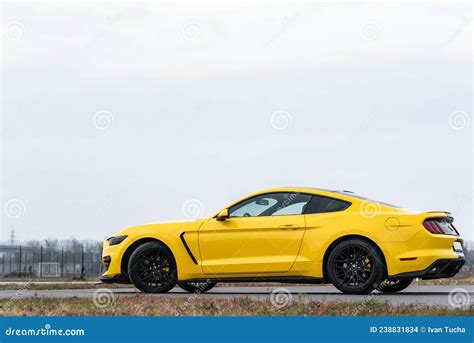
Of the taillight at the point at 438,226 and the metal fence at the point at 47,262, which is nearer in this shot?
the taillight at the point at 438,226

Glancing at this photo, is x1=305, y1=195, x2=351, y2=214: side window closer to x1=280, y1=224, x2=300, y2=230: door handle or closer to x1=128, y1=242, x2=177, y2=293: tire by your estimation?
x1=280, y1=224, x2=300, y2=230: door handle

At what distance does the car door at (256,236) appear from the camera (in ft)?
40.1

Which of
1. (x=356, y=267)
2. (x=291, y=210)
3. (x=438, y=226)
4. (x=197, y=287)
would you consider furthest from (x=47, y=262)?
(x=438, y=226)

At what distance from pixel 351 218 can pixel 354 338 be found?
13.8ft

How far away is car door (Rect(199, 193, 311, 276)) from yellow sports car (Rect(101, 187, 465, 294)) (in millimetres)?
15

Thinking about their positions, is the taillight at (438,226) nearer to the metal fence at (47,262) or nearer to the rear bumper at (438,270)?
the rear bumper at (438,270)

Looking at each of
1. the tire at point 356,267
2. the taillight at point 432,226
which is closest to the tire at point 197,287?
the tire at point 356,267

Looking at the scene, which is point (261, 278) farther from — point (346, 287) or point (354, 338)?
point (354, 338)

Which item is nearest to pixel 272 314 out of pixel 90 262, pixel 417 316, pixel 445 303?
pixel 417 316

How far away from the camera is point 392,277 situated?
11.7m

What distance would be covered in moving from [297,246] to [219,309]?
9.22 feet

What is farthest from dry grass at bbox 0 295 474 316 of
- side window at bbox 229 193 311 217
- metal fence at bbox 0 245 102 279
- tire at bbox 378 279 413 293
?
metal fence at bbox 0 245 102 279

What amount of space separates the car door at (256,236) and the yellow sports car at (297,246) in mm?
15

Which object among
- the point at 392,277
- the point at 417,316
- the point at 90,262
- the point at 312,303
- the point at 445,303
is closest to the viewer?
the point at 417,316
